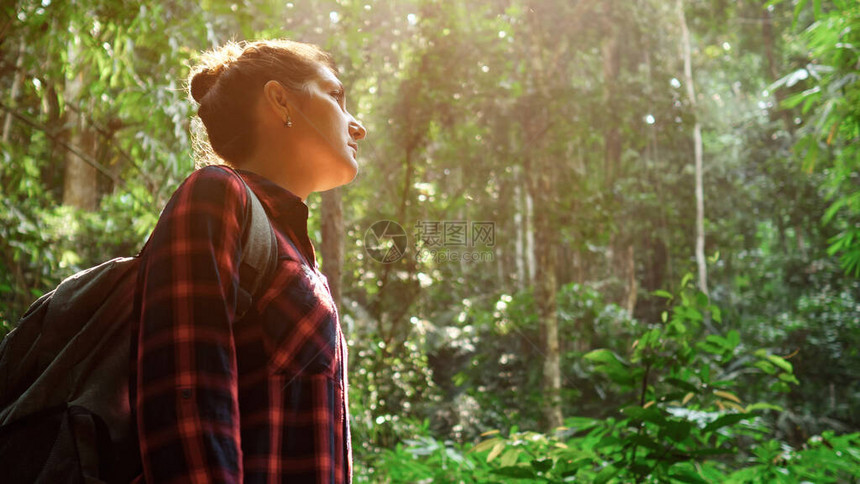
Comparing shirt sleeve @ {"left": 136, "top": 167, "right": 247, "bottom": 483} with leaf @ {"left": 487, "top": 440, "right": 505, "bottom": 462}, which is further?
leaf @ {"left": 487, "top": 440, "right": 505, "bottom": 462}

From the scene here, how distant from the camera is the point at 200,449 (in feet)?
2.34

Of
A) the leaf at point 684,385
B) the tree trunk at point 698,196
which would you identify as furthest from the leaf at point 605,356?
the tree trunk at point 698,196

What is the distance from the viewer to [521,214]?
732cm

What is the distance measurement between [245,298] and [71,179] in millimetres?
8281

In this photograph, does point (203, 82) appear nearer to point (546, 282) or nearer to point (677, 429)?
point (677, 429)

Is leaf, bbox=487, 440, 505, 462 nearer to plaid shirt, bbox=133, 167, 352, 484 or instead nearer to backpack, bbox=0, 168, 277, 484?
plaid shirt, bbox=133, 167, 352, 484

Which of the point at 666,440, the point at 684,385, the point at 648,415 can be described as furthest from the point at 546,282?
the point at 648,415

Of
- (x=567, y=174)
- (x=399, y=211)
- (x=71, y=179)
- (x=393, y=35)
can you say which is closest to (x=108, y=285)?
(x=399, y=211)

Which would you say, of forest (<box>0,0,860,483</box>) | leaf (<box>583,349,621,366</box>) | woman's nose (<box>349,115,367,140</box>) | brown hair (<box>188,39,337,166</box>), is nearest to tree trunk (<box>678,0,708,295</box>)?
forest (<box>0,0,860,483</box>)

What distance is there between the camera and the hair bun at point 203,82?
45.3 inches

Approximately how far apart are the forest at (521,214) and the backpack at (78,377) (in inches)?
35.9

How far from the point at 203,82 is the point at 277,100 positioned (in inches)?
7.1

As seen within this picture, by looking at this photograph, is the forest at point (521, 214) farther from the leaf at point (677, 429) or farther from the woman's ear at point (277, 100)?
the woman's ear at point (277, 100)

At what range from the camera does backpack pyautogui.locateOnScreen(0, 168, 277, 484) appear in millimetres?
730
